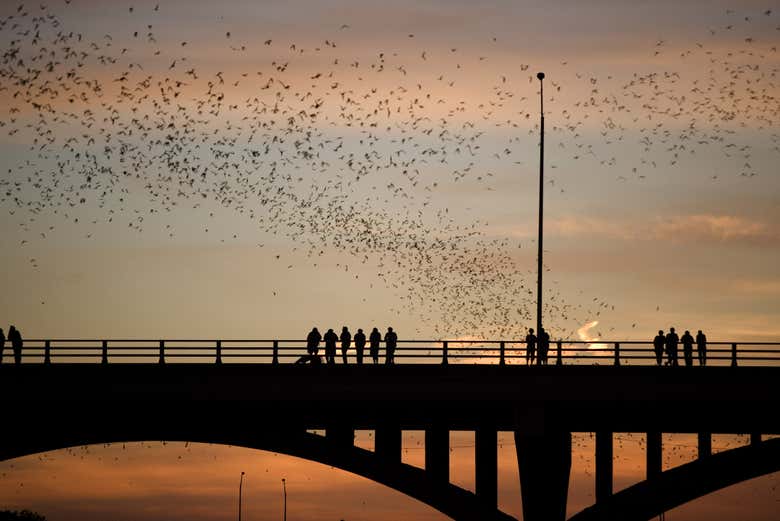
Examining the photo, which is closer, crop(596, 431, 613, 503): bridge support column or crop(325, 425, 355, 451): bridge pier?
crop(325, 425, 355, 451): bridge pier

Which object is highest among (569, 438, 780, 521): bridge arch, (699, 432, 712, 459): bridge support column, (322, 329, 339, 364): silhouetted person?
(322, 329, 339, 364): silhouetted person

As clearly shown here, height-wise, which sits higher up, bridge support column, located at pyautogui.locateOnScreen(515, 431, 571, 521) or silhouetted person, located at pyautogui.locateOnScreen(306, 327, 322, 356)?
silhouetted person, located at pyautogui.locateOnScreen(306, 327, 322, 356)

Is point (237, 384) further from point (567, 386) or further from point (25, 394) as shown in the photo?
point (567, 386)

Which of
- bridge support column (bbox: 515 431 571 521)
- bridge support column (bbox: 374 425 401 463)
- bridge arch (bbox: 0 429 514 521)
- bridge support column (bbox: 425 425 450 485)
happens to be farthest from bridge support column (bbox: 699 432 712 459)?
bridge support column (bbox: 374 425 401 463)

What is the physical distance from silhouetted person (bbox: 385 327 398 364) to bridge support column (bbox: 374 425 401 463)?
227 cm

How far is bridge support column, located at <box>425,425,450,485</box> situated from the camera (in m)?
46.9

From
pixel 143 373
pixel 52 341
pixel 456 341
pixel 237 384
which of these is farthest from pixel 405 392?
pixel 52 341

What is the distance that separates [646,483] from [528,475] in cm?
472

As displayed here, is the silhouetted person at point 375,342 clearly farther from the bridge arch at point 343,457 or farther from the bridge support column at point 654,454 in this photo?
the bridge support column at point 654,454

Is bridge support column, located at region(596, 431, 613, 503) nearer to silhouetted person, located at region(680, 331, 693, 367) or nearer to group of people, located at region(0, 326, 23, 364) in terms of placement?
silhouetted person, located at region(680, 331, 693, 367)

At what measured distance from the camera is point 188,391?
4472cm

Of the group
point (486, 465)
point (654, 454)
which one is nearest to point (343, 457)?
point (486, 465)

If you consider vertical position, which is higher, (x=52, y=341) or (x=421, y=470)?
(x=52, y=341)

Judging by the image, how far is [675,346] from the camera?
47281 mm
